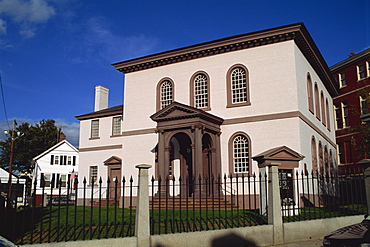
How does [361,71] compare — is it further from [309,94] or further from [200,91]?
[200,91]

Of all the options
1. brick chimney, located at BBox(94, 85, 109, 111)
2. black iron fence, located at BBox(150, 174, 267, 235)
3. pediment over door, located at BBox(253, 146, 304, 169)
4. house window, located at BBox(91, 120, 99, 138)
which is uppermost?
brick chimney, located at BBox(94, 85, 109, 111)

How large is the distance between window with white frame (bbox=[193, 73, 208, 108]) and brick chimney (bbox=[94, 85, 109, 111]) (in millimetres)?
14004

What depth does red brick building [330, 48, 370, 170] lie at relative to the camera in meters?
33.9

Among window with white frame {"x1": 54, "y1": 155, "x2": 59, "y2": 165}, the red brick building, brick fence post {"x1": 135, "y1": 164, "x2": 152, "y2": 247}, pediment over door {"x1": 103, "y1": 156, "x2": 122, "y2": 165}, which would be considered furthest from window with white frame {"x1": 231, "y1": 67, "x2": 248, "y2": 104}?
window with white frame {"x1": 54, "y1": 155, "x2": 59, "y2": 165}

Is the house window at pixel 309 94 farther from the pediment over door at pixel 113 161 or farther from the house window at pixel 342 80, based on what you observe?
the house window at pixel 342 80

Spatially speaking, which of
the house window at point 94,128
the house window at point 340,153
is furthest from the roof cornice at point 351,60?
the house window at point 94,128

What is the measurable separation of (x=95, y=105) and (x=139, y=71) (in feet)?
33.9

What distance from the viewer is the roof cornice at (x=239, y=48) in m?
19.9

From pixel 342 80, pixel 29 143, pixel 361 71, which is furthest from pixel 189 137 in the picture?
pixel 29 143

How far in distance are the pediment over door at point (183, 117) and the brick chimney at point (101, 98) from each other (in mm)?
14364

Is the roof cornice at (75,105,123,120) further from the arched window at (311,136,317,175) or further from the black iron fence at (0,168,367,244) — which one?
the arched window at (311,136,317,175)

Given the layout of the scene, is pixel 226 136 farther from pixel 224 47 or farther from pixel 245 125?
pixel 224 47

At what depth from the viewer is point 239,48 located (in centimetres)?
2128

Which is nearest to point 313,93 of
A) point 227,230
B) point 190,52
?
point 190,52
